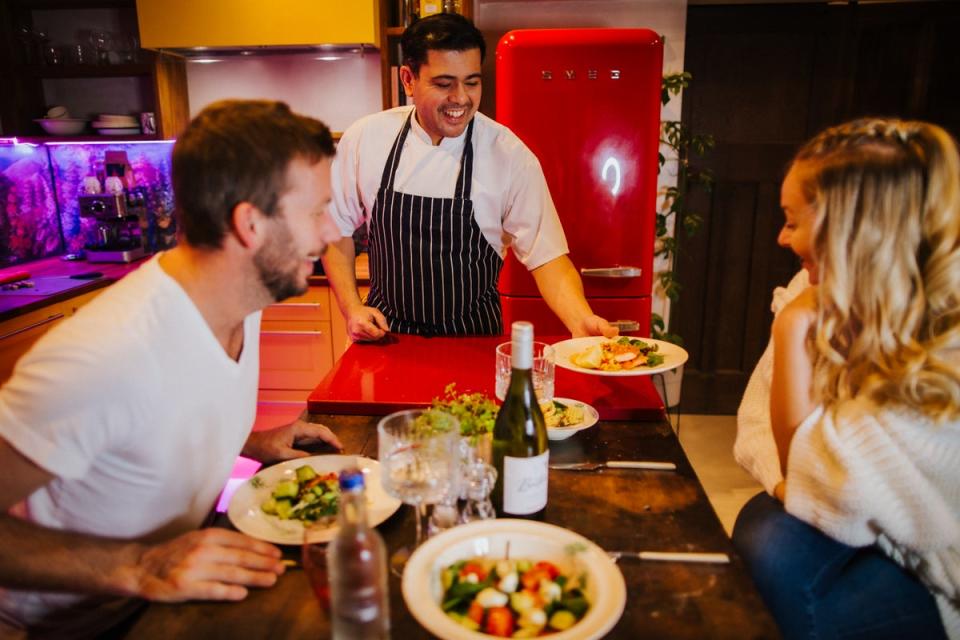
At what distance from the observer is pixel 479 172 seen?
7.76 feet

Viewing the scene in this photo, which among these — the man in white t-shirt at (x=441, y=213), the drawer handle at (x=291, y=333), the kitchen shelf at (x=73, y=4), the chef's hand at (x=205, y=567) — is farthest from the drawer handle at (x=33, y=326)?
the chef's hand at (x=205, y=567)

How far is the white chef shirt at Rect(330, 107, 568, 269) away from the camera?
236 centimetres

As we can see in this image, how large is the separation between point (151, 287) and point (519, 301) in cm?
216

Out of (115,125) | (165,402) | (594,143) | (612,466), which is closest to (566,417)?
(612,466)

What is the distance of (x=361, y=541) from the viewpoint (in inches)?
33.6

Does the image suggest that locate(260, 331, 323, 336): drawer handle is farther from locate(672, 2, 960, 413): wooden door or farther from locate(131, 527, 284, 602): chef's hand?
locate(131, 527, 284, 602): chef's hand

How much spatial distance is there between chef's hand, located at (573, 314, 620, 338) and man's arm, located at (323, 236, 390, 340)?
0.57 metres

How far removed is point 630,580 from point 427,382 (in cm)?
82

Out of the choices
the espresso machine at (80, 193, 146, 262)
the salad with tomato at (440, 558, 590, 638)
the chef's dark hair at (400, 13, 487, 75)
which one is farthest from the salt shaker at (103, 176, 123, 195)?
→ the salad with tomato at (440, 558, 590, 638)

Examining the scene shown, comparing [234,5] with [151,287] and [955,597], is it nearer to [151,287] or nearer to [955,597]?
[151,287]

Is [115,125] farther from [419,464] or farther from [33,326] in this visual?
[419,464]

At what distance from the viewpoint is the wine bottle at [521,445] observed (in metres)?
1.09

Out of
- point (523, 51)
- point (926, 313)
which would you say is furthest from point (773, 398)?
point (523, 51)

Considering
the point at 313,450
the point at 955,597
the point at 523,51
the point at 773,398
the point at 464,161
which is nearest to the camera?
the point at 955,597
